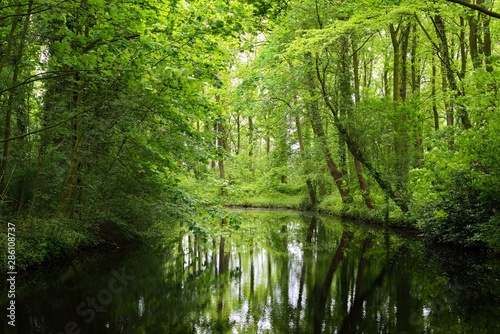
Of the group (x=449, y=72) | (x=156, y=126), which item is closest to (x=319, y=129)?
(x=449, y=72)

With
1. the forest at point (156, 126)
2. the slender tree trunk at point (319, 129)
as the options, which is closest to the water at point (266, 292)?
the forest at point (156, 126)

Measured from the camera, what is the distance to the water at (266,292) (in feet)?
20.5

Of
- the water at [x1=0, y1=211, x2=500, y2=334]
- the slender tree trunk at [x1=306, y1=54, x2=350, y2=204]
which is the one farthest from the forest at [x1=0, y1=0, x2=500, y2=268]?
the slender tree trunk at [x1=306, y1=54, x2=350, y2=204]

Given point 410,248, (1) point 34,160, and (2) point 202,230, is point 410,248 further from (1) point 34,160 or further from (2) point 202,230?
(1) point 34,160

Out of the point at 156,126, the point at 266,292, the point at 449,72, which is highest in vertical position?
the point at 449,72

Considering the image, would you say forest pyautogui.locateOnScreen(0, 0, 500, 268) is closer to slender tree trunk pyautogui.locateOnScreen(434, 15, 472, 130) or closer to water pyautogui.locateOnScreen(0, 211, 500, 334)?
slender tree trunk pyautogui.locateOnScreen(434, 15, 472, 130)

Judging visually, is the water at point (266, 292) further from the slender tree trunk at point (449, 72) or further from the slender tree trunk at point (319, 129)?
the slender tree trunk at point (319, 129)

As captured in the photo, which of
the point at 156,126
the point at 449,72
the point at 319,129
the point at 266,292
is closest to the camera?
the point at 266,292

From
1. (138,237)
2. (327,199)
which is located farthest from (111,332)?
(327,199)

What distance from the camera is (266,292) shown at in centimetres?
816

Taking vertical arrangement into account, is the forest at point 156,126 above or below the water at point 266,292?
above

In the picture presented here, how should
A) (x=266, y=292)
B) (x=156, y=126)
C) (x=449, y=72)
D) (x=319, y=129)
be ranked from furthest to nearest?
(x=319, y=129) < (x=449, y=72) < (x=156, y=126) < (x=266, y=292)

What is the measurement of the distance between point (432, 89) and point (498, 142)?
15.9 m

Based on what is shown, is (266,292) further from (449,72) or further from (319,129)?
(319,129)
